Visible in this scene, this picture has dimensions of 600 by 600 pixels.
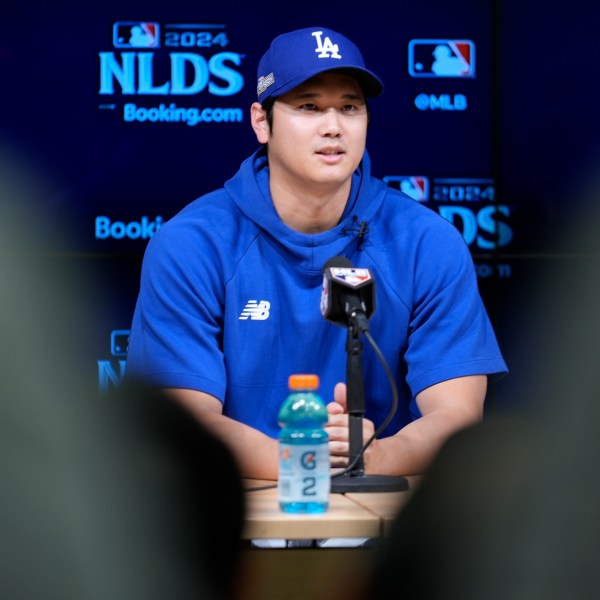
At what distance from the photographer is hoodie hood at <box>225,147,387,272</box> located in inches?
93.7

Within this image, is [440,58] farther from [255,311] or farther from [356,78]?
[255,311]

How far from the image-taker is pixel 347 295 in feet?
5.74

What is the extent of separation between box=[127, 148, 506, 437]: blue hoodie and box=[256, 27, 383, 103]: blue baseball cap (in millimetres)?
271

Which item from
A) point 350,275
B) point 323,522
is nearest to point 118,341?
point 350,275

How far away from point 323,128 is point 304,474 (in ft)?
3.42

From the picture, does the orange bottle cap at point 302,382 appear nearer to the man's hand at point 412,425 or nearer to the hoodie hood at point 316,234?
the man's hand at point 412,425

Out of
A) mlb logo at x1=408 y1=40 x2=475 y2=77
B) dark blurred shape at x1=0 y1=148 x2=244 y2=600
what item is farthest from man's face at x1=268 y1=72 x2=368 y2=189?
dark blurred shape at x1=0 y1=148 x2=244 y2=600

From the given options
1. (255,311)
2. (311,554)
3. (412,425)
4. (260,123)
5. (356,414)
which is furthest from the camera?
(260,123)

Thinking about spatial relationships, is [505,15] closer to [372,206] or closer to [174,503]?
[372,206]

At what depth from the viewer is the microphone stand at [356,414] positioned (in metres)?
1.70

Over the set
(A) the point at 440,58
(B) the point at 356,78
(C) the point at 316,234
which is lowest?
(C) the point at 316,234

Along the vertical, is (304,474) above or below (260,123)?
below

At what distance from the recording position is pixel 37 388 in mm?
724

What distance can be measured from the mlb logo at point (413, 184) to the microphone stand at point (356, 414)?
1732 mm
